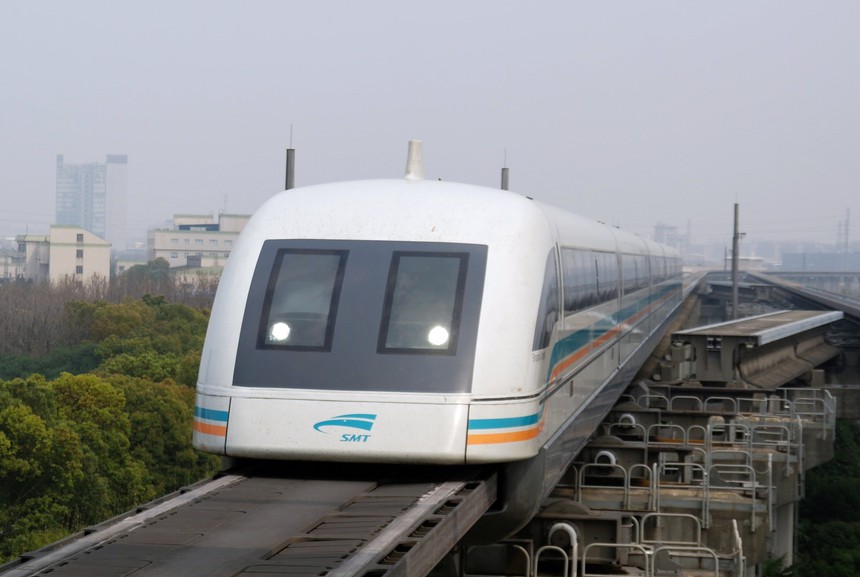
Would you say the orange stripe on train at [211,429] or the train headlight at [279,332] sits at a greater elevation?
the train headlight at [279,332]

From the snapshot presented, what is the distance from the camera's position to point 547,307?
1059 centimetres

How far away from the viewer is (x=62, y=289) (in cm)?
12644

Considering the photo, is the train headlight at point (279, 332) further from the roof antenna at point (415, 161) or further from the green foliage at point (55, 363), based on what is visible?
the green foliage at point (55, 363)

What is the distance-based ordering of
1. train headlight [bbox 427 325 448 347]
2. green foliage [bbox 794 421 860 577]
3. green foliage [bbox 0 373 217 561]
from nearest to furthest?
train headlight [bbox 427 325 448 347], green foliage [bbox 794 421 860 577], green foliage [bbox 0 373 217 561]

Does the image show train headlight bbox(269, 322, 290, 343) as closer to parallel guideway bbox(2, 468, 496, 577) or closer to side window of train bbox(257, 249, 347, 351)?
side window of train bbox(257, 249, 347, 351)

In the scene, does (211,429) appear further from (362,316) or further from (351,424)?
(362,316)

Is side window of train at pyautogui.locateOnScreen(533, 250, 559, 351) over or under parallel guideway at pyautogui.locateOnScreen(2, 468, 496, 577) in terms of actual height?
over

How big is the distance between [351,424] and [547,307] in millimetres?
2050

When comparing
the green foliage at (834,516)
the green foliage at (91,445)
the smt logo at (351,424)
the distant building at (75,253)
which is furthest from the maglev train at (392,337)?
the distant building at (75,253)

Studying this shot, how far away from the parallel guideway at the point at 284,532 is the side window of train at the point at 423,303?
0.99 metres

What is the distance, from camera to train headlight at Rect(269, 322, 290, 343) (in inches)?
387

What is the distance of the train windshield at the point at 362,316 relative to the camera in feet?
31.4

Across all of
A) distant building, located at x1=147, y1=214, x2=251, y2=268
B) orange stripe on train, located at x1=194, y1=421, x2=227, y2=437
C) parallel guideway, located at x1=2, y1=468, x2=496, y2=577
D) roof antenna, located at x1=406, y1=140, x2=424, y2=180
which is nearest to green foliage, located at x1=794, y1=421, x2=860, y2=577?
roof antenna, located at x1=406, y1=140, x2=424, y2=180

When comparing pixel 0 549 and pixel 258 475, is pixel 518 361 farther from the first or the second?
pixel 0 549
